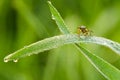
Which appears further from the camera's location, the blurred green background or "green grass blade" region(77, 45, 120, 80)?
the blurred green background

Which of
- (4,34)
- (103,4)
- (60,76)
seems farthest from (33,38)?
(103,4)

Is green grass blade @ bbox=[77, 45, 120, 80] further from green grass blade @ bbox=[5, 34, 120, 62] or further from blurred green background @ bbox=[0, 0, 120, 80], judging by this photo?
blurred green background @ bbox=[0, 0, 120, 80]

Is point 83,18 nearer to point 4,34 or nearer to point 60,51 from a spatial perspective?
point 60,51

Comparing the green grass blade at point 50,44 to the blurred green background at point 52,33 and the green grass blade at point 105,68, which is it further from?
the blurred green background at point 52,33

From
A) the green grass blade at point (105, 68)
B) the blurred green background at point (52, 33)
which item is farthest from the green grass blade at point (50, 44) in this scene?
the blurred green background at point (52, 33)

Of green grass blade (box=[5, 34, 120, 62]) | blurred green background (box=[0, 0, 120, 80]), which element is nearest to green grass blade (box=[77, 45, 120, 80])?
green grass blade (box=[5, 34, 120, 62])

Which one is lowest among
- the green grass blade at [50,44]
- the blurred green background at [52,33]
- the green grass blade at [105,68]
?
the blurred green background at [52,33]

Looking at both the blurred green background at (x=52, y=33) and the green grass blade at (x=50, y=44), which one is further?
the blurred green background at (x=52, y=33)

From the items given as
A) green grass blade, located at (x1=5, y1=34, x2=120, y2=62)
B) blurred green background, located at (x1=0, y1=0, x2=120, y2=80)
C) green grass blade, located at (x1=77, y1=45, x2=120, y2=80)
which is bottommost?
blurred green background, located at (x1=0, y1=0, x2=120, y2=80)

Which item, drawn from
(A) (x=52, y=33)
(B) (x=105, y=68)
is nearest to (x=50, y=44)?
(B) (x=105, y=68)
